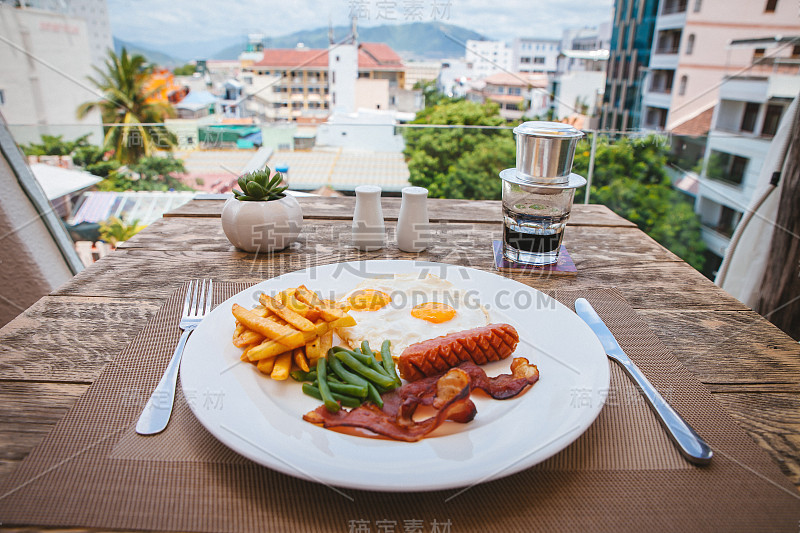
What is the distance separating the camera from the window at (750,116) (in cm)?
401

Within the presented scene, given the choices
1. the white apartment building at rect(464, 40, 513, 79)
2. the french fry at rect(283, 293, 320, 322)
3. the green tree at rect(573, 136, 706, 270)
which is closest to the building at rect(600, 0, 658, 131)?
the white apartment building at rect(464, 40, 513, 79)

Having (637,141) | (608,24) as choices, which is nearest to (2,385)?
(637,141)

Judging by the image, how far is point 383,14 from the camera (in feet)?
9.20

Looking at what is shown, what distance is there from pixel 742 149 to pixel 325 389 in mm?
3521

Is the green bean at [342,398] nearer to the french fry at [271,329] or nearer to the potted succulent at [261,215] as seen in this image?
the french fry at [271,329]

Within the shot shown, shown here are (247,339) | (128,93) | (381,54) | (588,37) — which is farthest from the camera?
(128,93)

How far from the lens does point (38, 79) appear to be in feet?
11.6

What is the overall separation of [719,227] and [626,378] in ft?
11.5

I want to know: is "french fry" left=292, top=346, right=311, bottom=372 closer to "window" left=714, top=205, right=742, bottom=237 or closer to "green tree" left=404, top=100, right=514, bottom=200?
"green tree" left=404, top=100, right=514, bottom=200

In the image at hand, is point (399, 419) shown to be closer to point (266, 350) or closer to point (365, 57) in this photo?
point (266, 350)

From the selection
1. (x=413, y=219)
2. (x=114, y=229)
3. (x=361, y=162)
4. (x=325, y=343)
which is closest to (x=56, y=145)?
(x=114, y=229)

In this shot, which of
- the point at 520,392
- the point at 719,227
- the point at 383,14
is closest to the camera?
the point at 520,392

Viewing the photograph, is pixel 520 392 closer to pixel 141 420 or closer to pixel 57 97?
pixel 141 420

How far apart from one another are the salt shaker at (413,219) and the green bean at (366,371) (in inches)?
26.2
